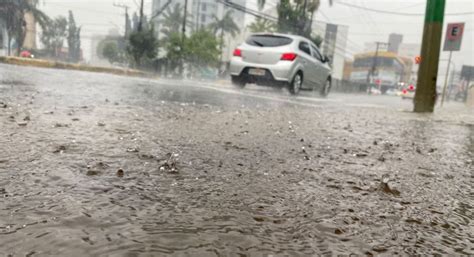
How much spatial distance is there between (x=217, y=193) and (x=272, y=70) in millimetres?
8061

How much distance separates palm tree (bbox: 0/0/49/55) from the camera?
40562 millimetres

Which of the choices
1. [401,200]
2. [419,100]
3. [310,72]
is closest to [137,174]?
[401,200]

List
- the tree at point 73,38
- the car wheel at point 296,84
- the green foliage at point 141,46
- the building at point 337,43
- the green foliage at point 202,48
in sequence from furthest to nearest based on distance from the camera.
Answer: the building at point 337,43
the tree at point 73,38
the green foliage at point 202,48
the green foliage at point 141,46
the car wheel at point 296,84

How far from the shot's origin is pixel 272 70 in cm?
930

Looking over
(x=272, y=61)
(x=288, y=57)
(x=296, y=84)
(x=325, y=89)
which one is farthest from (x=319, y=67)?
(x=272, y=61)

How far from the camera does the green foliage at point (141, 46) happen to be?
1201 inches

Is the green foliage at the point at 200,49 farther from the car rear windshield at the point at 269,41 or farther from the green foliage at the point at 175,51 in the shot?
the car rear windshield at the point at 269,41

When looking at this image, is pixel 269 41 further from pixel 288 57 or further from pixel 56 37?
pixel 56 37

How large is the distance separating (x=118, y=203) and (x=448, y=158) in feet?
7.16

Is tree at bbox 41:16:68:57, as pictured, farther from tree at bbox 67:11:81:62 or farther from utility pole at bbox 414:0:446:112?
utility pole at bbox 414:0:446:112

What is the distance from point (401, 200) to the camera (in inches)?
59.6

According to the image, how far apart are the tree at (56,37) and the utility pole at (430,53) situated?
8215cm

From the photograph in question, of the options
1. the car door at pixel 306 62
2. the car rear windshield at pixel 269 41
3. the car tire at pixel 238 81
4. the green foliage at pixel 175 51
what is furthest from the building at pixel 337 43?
the car rear windshield at pixel 269 41

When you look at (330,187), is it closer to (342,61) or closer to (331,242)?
(331,242)
